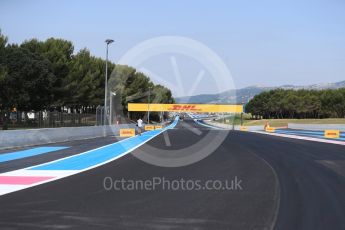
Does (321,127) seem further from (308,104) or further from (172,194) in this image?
(308,104)

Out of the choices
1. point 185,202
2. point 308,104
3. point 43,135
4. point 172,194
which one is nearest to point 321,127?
point 43,135

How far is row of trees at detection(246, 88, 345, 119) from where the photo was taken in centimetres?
13512

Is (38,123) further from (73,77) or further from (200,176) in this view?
(73,77)

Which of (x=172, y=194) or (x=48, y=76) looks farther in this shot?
(x=48, y=76)

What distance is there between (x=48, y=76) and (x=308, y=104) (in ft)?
305

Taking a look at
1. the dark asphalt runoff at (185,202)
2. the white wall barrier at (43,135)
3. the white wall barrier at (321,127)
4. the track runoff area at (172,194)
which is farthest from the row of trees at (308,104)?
the dark asphalt runoff at (185,202)

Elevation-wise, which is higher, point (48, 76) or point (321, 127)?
point (48, 76)

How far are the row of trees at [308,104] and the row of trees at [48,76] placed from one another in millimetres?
68881

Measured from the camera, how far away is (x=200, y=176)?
494 inches

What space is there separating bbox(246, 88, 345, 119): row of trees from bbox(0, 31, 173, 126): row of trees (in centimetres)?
6888

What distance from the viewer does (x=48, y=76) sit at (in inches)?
2419

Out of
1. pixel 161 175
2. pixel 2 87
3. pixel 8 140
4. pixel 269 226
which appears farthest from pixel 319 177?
pixel 2 87

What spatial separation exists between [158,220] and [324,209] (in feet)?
9.16

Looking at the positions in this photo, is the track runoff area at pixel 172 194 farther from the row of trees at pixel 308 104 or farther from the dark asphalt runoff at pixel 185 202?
the row of trees at pixel 308 104
